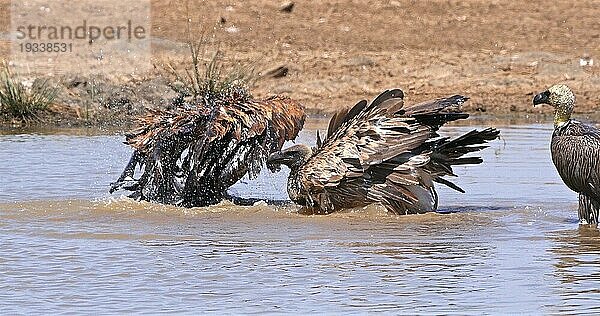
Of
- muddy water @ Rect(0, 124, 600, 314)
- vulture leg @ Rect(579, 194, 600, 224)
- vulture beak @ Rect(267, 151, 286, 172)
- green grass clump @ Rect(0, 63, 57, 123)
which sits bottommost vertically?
muddy water @ Rect(0, 124, 600, 314)

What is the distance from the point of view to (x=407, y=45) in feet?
67.9

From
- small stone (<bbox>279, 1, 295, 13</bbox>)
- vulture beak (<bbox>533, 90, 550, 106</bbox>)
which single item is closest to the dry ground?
small stone (<bbox>279, 1, 295, 13</bbox>)

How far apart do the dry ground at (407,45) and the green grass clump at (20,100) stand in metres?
3.33

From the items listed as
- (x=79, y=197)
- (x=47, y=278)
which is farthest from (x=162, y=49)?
(x=47, y=278)

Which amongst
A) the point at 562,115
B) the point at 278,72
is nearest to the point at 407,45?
the point at 278,72

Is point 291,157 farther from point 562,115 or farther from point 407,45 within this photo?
point 407,45

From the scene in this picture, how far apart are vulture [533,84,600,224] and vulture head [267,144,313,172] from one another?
1688mm

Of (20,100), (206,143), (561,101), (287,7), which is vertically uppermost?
(287,7)

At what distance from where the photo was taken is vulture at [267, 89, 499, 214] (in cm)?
888

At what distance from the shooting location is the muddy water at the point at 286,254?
6328 mm

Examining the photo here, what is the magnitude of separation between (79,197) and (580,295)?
4727 millimetres

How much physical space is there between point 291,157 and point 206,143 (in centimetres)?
59

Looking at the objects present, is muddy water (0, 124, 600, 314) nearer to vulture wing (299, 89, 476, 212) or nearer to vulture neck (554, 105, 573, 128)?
vulture wing (299, 89, 476, 212)

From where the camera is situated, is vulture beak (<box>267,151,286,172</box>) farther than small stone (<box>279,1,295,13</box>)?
No
